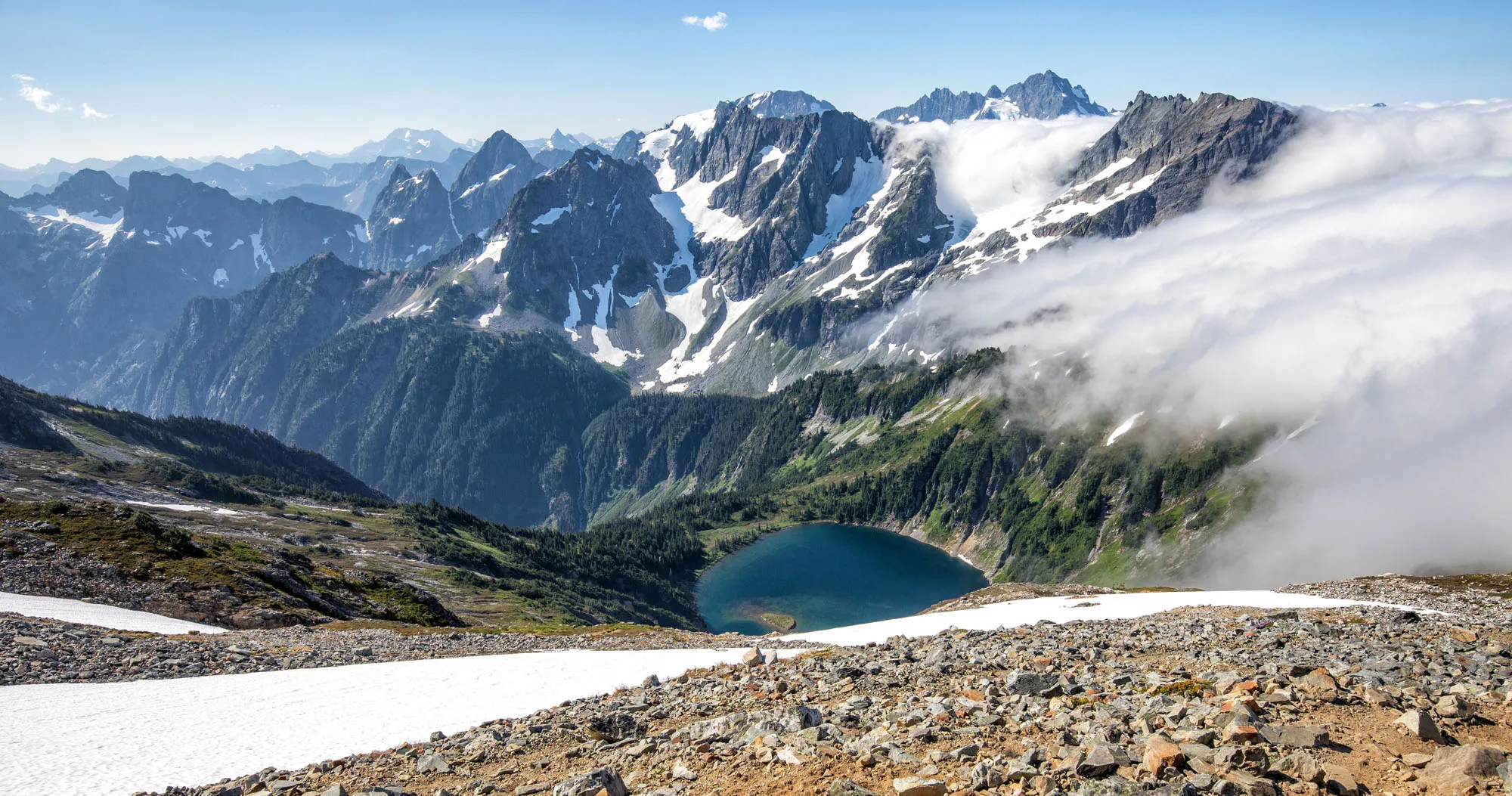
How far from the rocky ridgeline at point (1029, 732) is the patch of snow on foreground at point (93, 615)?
36848 mm

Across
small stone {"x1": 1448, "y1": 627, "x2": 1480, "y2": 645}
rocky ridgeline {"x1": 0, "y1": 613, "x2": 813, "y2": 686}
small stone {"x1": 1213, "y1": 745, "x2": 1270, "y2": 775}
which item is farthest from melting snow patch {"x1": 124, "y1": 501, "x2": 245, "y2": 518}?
small stone {"x1": 1448, "y1": 627, "x2": 1480, "y2": 645}

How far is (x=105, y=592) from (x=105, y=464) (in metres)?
128

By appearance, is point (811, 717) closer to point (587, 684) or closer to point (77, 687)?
point (587, 684)

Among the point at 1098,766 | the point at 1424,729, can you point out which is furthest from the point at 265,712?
the point at 1424,729

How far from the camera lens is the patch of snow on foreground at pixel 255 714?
2272cm

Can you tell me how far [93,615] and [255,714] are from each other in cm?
3306

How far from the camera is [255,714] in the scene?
28266 mm

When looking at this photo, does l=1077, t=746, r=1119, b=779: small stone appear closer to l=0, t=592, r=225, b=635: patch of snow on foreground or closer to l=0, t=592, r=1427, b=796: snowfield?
l=0, t=592, r=1427, b=796: snowfield

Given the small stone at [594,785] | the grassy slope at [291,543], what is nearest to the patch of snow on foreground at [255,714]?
the small stone at [594,785]

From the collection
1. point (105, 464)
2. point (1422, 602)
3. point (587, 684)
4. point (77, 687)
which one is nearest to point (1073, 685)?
point (587, 684)

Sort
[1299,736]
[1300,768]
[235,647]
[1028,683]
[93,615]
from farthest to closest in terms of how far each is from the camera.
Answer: [93,615]
[235,647]
[1028,683]
[1299,736]
[1300,768]

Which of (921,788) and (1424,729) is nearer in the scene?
(921,788)

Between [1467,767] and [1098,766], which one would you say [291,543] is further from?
[1467,767]

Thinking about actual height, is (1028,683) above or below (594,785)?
above
